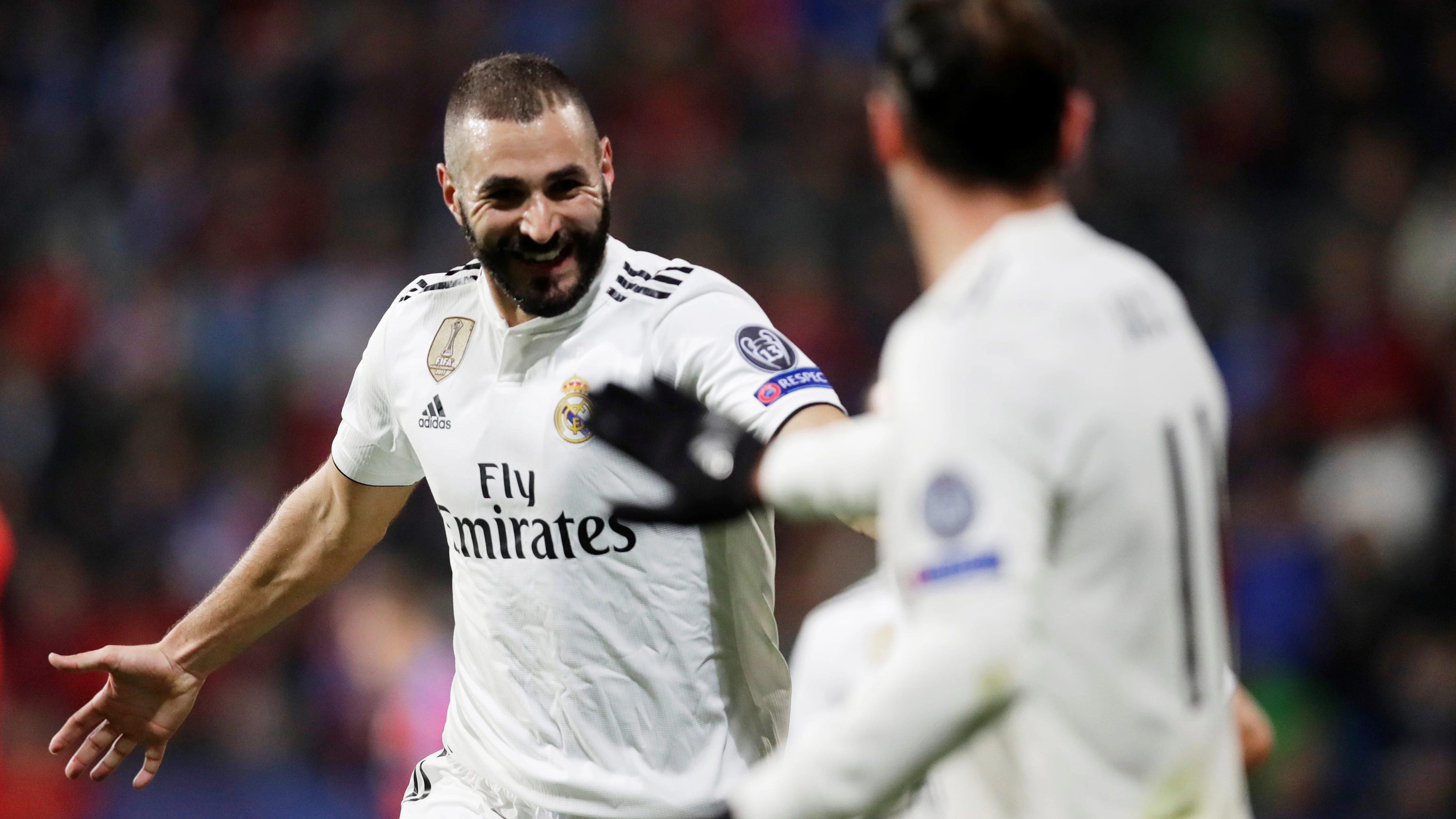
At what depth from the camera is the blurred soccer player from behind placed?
5.76 ft

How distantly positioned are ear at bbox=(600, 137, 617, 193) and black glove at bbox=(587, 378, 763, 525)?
1.19 metres

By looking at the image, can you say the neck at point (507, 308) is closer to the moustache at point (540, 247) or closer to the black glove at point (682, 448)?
the moustache at point (540, 247)

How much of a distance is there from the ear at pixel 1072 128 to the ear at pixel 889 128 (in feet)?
0.63

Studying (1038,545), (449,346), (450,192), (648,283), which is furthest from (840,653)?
(450,192)

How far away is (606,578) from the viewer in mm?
3156

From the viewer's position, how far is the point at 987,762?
1.96 m

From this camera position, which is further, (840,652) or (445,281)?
(445,281)

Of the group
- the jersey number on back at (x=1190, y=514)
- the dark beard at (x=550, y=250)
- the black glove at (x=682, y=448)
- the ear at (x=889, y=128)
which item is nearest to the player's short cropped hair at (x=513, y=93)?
the dark beard at (x=550, y=250)

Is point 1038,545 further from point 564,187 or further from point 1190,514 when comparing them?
point 564,187

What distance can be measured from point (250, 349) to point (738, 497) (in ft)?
24.9

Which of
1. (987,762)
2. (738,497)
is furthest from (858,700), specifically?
(738,497)

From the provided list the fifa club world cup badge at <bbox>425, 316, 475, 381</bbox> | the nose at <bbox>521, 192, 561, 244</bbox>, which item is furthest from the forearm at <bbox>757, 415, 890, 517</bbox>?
the fifa club world cup badge at <bbox>425, 316, 475, 381</bbox>

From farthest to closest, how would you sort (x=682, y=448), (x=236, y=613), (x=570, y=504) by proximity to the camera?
(x=236, y=613)
(x=570, y=504)
(x=682, y=448)

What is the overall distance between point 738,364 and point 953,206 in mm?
1101
